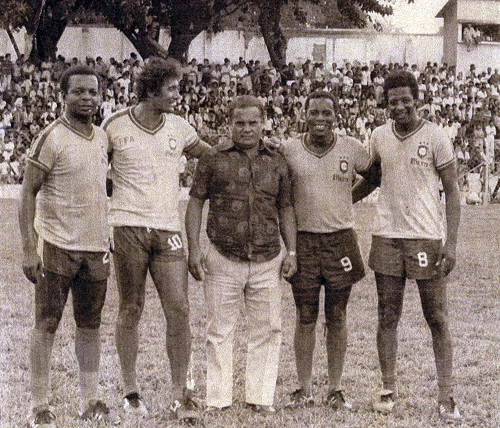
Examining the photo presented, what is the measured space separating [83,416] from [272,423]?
1126 millimetres

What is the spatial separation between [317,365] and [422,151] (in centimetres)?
205

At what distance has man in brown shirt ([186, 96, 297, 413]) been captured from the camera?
17.9ft

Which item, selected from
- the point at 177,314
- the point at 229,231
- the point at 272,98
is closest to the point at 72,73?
the point at 229,231

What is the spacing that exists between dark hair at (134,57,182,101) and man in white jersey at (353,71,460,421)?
1.34 m

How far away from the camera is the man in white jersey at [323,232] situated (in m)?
5.64

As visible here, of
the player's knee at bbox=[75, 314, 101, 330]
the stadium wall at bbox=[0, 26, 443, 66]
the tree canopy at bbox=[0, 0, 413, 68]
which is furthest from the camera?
the stadium wall at bbox=[0, 26, 443, 66]

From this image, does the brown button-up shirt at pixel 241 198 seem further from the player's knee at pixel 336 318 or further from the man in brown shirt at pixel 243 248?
the player's knee at pixel 336 318

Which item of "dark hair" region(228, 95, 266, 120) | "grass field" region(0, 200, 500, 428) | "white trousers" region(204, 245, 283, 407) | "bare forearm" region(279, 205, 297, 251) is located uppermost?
"dark hair" region(228, 95, 266, 120)

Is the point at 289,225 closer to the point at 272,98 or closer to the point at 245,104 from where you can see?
the point at 245,104

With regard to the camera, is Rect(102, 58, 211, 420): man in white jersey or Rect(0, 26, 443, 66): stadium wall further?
Rect(0, 26, 443, 66): stadium wall

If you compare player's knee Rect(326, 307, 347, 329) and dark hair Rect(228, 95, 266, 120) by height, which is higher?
dark hair Rect(228, 95, 266, 120)

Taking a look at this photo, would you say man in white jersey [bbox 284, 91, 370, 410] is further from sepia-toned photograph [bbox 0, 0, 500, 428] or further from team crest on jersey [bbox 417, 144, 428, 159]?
team crest on jersey [bbox 417, 144, 428, 159]

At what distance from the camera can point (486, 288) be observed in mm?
10516

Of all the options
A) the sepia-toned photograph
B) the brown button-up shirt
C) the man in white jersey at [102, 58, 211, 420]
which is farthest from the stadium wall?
the brown button-up shirt
